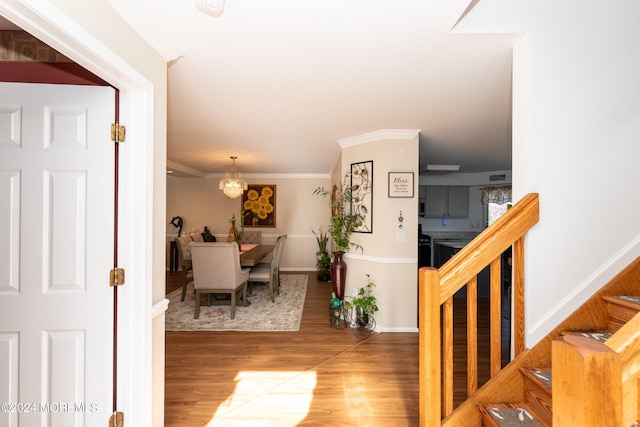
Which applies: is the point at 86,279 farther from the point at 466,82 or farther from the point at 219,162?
the point at 219,162

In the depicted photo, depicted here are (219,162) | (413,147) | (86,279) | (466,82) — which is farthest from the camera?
(219,162)

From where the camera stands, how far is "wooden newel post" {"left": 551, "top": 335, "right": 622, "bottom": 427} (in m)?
0.60

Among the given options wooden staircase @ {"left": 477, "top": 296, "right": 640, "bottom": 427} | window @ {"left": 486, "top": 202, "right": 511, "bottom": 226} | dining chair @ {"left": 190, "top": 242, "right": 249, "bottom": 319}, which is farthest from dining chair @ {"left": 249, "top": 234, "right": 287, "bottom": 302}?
window @ {"left": 486, "top": 202, "right": 511, "bottom": 226}

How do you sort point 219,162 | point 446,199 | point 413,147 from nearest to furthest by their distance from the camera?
1. point 413,147
2. point 219,162
3. point 446,199

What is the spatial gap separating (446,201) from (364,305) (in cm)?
442

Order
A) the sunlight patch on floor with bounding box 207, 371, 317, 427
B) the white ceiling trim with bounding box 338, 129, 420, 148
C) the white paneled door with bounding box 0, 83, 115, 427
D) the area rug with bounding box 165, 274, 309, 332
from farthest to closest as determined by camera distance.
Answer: the area rug with bounding box 165, 274, 309, 332 < the white ceiling trim with bounding box 338, 129, 420, 148 < the sunlight patch on floor with bounding box 207, 371, 317, 427 < the white paneled door with bounding box 0, 83, 115, 427

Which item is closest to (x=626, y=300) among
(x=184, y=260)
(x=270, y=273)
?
(x=270, y=273)

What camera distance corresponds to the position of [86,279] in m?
1.26

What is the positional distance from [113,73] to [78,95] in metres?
0.30

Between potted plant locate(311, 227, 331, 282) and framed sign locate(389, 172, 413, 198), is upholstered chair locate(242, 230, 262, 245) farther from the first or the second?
framed sign locate(389, 172, 413, 198)

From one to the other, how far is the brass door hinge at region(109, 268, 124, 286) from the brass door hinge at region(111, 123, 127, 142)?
2.09ft

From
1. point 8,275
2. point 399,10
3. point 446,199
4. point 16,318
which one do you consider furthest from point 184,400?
point 446,199

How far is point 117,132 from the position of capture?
4.22 feet

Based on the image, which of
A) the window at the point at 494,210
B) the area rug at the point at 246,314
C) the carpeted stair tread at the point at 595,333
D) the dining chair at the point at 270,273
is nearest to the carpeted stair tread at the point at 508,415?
the carpeted stair tread at the point at 595,333
